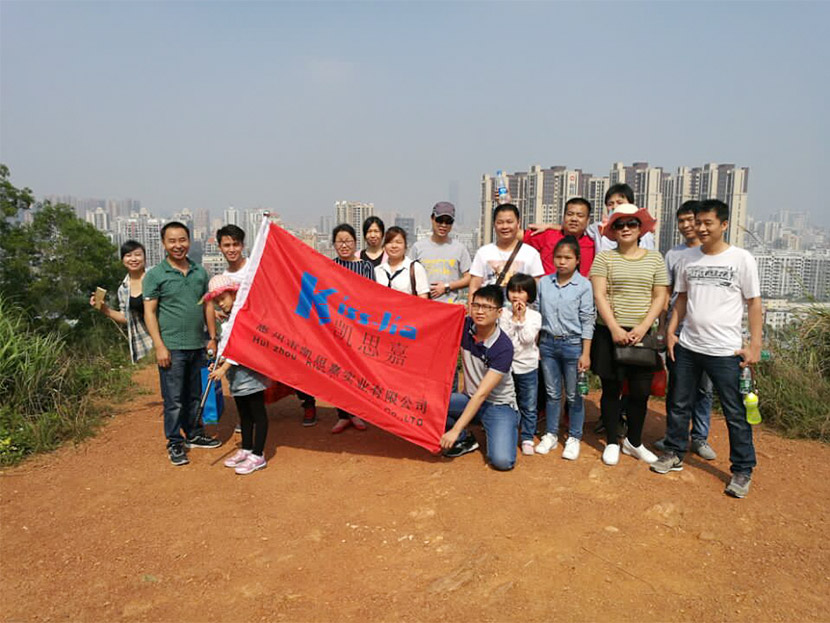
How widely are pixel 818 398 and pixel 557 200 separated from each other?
16864 mm

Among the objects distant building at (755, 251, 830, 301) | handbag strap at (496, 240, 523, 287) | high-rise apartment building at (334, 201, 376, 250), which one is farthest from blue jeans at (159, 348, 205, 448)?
high-rise apartment building at (334, 201, 376, 250)

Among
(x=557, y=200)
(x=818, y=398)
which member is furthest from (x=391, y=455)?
(x=557, y=200)

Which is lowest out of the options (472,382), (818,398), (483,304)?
(818,398)

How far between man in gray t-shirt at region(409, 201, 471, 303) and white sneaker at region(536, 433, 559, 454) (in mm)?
1565

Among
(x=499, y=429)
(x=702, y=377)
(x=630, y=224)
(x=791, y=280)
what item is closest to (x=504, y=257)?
(x=630, y=224)

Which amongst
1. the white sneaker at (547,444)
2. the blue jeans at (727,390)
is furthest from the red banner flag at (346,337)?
the blue jeans at (727,390)

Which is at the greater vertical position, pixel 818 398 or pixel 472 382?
pixel 472 382

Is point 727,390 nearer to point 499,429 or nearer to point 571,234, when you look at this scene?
Result: point 499,429

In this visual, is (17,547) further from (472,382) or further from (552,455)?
(552,455)

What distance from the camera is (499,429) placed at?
14.9 feet

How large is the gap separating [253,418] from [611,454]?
9.89ft

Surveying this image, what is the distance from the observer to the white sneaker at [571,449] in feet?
15.3

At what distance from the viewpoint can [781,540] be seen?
11.3ft

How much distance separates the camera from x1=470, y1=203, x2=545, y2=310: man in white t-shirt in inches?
193
